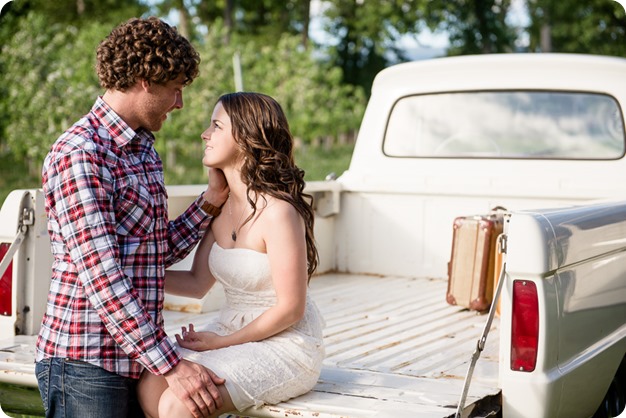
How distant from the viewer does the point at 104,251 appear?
2221mm

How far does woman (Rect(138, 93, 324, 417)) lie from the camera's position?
248 centimetres

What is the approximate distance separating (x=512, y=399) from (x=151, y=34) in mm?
1500

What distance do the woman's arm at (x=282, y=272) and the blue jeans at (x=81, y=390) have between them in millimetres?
375

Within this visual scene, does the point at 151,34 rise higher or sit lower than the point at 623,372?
higher

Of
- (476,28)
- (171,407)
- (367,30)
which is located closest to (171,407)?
(171,407)

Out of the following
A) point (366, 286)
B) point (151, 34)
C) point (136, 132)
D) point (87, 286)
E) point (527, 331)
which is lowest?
point (366, 286)

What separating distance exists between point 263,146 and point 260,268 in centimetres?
36

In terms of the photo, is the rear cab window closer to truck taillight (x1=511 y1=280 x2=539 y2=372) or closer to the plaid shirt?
truck taillight (x1=511 y1=280 x2=539 y2=372)

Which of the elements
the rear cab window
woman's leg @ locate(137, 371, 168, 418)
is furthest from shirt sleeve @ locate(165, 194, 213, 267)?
the rear cab window

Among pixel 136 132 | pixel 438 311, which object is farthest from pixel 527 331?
pixel 438 311

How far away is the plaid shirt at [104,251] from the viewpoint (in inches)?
87.4

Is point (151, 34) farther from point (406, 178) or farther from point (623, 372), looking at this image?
point (406, 178)

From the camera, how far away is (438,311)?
4.21 metres

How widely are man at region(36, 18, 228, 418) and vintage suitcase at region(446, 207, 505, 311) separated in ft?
7.07
